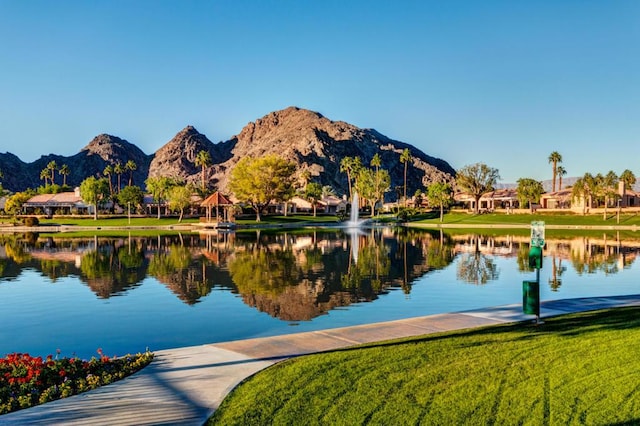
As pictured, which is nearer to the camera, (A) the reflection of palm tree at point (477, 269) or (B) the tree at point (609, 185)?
(A) the reflection of palm tree at point (477, 269)

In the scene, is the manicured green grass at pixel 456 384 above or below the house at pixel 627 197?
below

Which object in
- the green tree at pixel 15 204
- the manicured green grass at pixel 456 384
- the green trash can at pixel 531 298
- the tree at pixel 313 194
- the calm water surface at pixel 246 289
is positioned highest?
the tree at pixel 313 194

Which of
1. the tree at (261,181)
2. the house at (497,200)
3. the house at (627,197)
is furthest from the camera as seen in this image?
the house at (497,200)

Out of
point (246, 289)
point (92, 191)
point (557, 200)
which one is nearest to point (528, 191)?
point (557, 200)

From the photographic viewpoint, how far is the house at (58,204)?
393 ft

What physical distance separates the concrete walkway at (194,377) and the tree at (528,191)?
112 meters

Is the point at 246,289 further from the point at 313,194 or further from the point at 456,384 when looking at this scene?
the point at 313,194

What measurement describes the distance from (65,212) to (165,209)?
23.6m

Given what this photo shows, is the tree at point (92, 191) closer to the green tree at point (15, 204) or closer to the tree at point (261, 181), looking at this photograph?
the green tree at point (15, 204)

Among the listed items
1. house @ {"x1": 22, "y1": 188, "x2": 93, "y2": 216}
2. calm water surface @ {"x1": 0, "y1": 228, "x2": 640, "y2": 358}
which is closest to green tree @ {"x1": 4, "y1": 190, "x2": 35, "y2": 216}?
house @ {"x1": 22, "y1": 188, "x2": 93, "y2": 216}

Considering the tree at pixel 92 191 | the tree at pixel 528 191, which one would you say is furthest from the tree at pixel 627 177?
the tree at pixel 92 191

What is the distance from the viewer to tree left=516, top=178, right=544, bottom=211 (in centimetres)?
11932

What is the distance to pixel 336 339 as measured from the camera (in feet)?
37.0

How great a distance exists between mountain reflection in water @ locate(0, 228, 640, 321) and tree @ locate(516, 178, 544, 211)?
258ft
